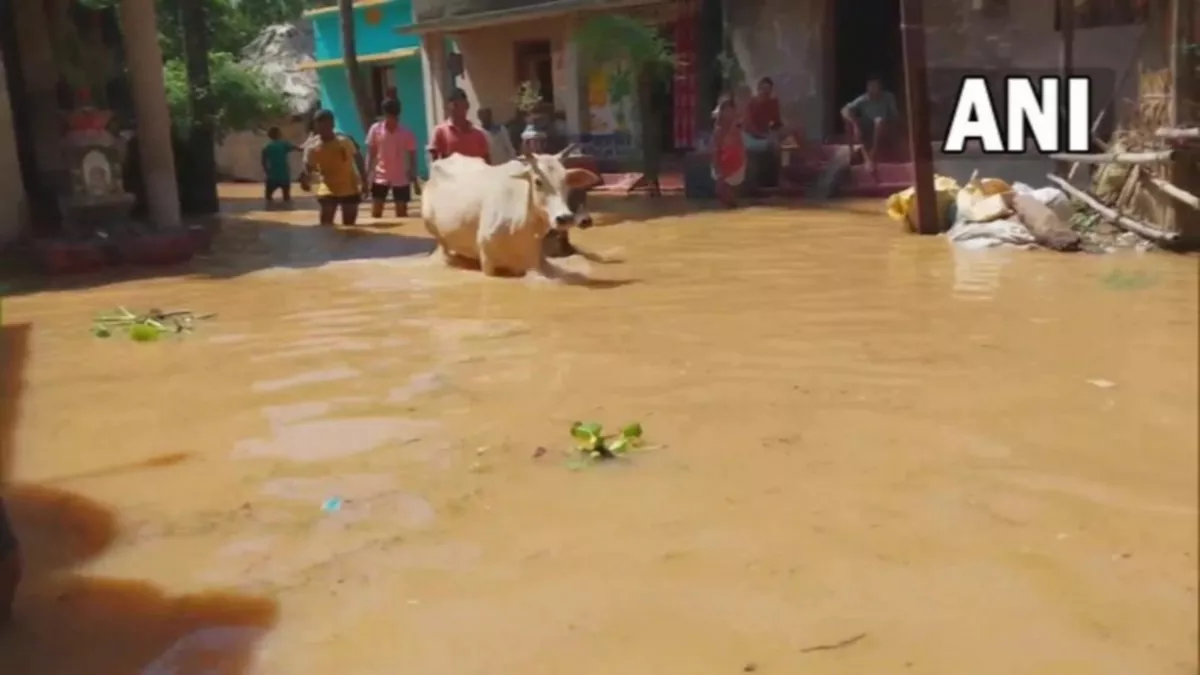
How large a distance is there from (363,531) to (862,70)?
14.4 meters

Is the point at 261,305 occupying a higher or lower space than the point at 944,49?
lower

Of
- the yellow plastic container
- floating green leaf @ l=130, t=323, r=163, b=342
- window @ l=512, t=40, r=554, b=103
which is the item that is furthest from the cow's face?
window @ l=512, t=40, r=554, b=103

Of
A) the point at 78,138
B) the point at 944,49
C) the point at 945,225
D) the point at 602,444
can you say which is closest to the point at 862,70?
the point at 944,49

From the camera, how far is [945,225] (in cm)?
968

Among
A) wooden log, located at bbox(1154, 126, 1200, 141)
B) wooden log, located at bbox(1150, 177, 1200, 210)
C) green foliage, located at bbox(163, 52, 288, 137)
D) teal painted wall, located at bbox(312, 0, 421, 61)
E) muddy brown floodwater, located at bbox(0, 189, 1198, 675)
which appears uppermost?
teal painted wall, located at bbox(312, 0, 421, 61)

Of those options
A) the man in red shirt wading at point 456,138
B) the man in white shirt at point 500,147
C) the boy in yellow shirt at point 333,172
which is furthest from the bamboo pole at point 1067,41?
the boy in yellow shirt at point 333,172

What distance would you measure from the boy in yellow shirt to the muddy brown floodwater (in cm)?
578

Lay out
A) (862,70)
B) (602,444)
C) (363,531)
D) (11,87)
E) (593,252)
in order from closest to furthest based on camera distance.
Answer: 1. (363,531)
2. (602,444)
3. (593,252)
4. (11,87)
5. (862,70)

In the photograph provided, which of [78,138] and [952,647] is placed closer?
[952,647]

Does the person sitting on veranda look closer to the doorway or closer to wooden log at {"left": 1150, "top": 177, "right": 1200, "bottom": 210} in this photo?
the doorway

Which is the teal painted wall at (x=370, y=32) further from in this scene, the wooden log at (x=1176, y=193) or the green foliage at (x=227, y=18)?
the wooden log at (x=1176, y=193)

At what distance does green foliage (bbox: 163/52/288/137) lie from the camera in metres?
18.6

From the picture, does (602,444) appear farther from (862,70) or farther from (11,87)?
(862,70)

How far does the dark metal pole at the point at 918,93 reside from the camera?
9078 millimetres
